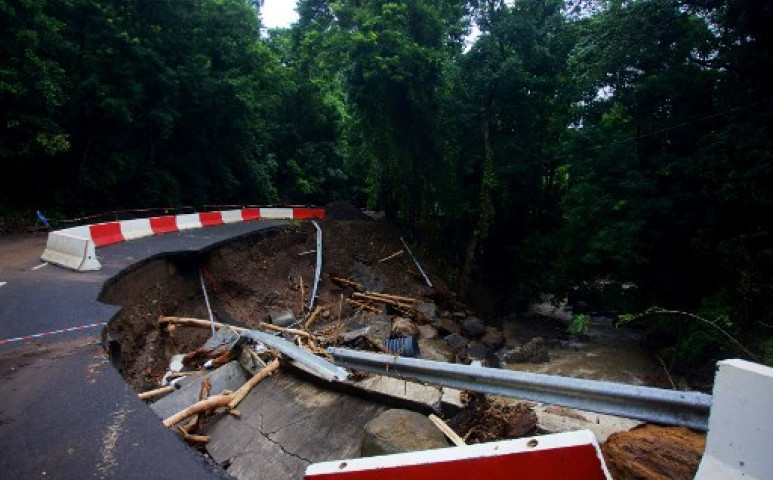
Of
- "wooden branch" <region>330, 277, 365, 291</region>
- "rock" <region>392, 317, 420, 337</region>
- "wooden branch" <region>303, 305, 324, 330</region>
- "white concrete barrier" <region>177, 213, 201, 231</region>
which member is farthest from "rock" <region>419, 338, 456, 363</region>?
"white concrete barrier" <region>177, 213, 201, 231</region>

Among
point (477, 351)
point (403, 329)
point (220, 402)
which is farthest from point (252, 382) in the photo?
point (477, 351)

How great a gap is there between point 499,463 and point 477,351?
11985 millimetres

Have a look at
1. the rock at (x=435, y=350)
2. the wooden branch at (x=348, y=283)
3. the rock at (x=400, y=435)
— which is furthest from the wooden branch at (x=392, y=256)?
the rock at (x=400, y=435)

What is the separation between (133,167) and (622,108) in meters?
19.1

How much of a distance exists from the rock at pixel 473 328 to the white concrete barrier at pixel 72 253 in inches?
418

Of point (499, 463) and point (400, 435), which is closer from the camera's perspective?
point (499, 463)

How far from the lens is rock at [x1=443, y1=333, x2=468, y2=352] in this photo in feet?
41.9

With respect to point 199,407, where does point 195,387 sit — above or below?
below

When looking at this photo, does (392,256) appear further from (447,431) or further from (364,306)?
(447,431)

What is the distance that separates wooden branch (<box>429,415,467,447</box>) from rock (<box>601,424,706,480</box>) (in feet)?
3.63

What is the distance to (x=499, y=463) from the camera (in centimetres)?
193

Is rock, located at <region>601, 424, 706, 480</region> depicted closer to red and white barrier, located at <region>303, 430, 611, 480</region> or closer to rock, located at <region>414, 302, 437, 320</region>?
red and white barrier, located at <region>303, 430, 611, 480</region>

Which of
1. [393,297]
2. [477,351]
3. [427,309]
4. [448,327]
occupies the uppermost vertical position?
[393,297]

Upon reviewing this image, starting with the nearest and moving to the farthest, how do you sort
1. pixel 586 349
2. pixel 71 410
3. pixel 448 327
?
pixel 71 410 < pixel 448 327 < pixel 586 349
